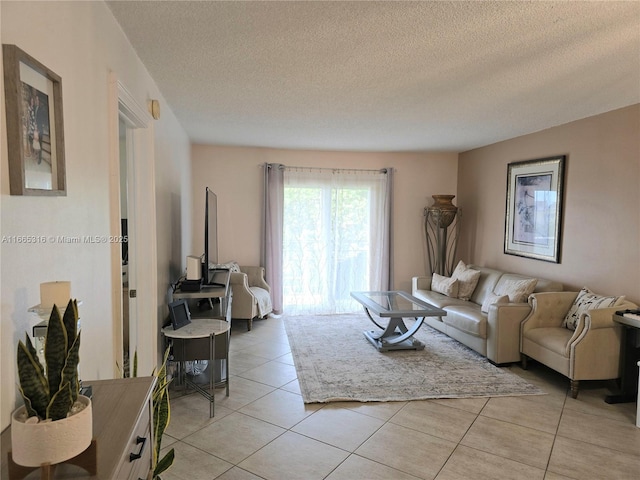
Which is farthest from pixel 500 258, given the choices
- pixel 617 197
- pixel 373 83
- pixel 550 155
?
pixel 373 83

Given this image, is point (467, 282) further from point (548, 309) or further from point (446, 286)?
point (548, 309)

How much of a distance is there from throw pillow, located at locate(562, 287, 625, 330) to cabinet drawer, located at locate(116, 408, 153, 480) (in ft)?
11.1

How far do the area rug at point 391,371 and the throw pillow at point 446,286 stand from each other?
Result: 579 mm

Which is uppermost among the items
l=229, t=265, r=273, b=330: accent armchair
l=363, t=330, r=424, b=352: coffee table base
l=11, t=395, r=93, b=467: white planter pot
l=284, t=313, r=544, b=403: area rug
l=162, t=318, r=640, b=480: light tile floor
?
l=11, t=395, r=93, b=467: white planter pot

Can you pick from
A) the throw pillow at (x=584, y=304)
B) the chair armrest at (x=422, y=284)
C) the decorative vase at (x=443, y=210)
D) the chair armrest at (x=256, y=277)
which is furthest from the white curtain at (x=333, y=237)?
the throw pillow at (x=584, y=304)

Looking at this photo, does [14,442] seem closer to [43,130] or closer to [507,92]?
[43,130]

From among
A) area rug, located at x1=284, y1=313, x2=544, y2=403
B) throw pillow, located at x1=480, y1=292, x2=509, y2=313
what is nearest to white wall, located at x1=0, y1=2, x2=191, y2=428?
area rug, located at x1=284, y1=313, x2=544, y2=403

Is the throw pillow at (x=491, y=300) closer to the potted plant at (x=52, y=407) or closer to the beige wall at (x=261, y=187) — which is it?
the beige wall at (x=261, y=187)

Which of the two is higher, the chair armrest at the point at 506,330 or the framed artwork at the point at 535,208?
the framed artwork at the point at 535,208

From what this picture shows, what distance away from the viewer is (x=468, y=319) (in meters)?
4.27

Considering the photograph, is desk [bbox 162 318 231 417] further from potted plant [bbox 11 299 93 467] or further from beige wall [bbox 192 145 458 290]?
beige wall [bbox 192 145 458 290]

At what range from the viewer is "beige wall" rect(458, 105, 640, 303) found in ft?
11.5

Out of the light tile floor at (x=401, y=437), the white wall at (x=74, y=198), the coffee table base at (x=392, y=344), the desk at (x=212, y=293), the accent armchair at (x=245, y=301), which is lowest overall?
the light tile floor at (x=401, y=437)

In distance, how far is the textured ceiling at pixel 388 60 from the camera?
1.93 m
